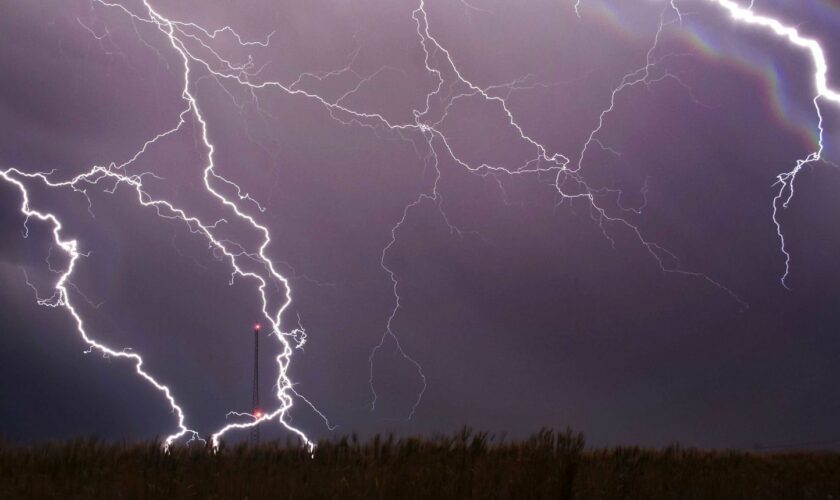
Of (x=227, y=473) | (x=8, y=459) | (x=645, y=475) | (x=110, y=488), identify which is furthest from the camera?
(x=645, y=475)

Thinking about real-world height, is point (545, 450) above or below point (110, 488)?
above

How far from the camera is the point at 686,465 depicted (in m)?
7.80

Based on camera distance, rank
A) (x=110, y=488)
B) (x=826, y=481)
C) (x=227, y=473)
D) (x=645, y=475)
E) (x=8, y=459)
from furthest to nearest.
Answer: (x=826, y=481) → (x=645, y=475) → (x=8, y=459) → (x=227, y=473) → (x=110, y=488)

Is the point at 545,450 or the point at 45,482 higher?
the point at 545,450

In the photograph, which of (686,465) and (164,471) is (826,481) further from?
(164,471)

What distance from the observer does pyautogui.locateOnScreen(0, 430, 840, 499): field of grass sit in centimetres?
512

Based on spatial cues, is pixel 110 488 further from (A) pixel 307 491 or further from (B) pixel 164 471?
(A) pixel 307 491

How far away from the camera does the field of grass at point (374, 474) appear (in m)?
5.12

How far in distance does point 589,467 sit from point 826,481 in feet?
9.19

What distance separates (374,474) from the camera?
17.7ft

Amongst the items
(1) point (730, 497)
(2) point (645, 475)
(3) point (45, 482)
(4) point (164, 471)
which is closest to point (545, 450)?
(2) point (645, 475)

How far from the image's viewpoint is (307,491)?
510 centimetres

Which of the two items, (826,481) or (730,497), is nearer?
(730,497)

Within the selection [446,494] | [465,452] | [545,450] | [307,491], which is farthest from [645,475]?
[307,491]
